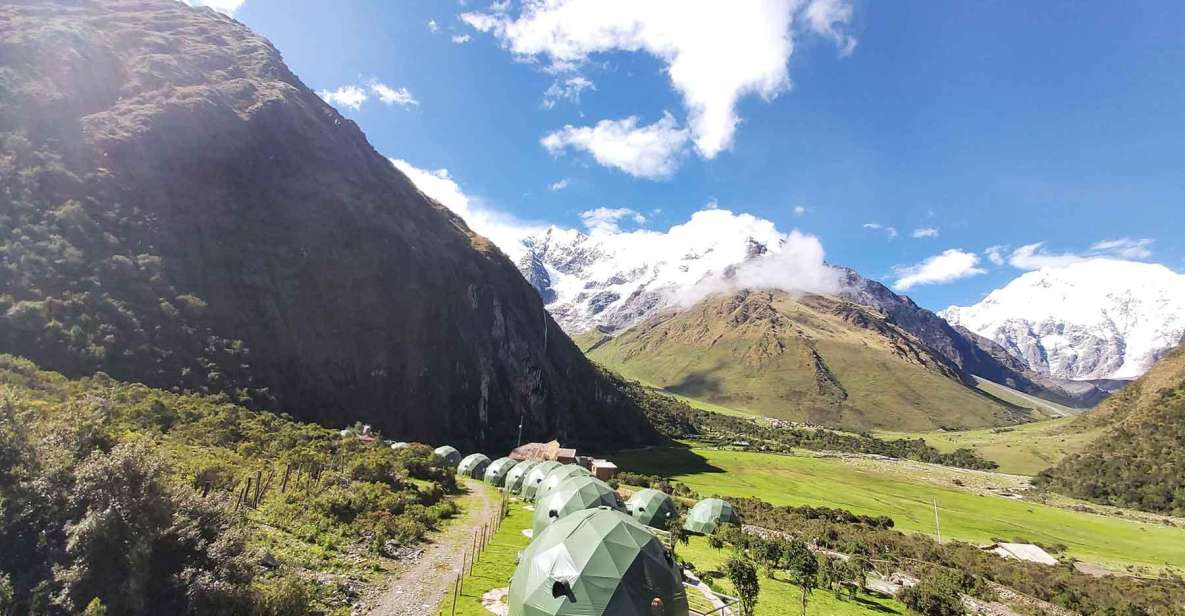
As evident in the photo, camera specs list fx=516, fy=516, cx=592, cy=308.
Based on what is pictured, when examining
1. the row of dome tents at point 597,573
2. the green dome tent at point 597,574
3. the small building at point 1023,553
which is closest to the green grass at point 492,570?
the row of dome tents at point 597,573

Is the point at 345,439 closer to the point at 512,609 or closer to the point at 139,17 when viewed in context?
the point at 512,609

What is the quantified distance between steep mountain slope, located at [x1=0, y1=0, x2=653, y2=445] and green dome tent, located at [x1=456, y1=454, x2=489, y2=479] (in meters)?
20.4

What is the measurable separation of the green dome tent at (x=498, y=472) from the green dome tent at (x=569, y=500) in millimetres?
33210

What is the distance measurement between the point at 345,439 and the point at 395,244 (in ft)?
184

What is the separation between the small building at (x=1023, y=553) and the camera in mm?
58281

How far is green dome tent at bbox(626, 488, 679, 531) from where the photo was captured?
48656 millimetres

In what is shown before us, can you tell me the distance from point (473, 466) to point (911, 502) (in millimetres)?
85165

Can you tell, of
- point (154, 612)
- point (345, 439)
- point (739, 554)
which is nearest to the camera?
point (154, 612)

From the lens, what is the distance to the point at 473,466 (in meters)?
74.4

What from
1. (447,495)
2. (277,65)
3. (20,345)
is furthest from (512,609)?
(277,65)

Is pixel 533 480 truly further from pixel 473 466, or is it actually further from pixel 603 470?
pixel 603 470

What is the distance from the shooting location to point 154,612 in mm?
16188

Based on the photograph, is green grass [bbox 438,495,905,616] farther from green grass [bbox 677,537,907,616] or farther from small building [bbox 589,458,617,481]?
small building [bbox 589,458,617,481]

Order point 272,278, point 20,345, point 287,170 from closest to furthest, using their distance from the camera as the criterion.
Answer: point 20,345, point 272,278, point 287,170
